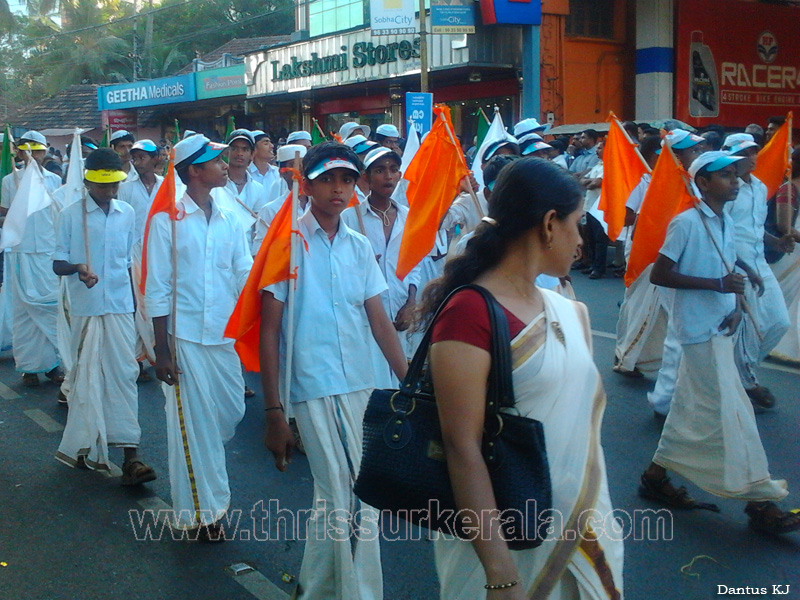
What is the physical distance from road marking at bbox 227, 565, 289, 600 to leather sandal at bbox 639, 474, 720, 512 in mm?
2078

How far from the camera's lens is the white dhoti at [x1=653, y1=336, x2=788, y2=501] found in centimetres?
432

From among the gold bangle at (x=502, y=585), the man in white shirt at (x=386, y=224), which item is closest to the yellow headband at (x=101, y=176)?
the man in white shirt at (x=386, y=224)

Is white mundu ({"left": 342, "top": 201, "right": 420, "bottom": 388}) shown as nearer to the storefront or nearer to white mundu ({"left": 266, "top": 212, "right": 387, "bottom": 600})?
white mundu ({"left": 266, "top": 212, "right": 387, "bottom": 600})

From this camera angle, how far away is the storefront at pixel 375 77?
1975 cm

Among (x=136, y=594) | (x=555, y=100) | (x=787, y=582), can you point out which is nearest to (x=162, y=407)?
(x=136, y=594)

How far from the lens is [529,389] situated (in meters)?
2.17

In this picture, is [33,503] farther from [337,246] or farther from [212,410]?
[337,246]

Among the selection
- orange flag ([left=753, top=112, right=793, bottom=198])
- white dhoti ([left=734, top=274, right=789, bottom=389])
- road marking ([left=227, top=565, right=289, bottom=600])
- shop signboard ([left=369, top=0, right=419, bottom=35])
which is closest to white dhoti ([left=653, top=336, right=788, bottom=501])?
white dhoti ([left=734, top=274, right=789, bottom=389])

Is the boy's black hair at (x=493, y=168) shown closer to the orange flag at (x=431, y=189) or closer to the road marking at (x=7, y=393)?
the orange flag at (x=431, y=189)

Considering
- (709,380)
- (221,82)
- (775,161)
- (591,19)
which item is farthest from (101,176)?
(221,82)

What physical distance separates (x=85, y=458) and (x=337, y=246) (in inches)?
113

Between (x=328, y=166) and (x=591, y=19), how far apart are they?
750 inches

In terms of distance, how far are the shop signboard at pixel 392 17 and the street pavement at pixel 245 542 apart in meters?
13.2

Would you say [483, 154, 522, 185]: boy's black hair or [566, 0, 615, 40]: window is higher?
[566, 0, 615, 40]: window
